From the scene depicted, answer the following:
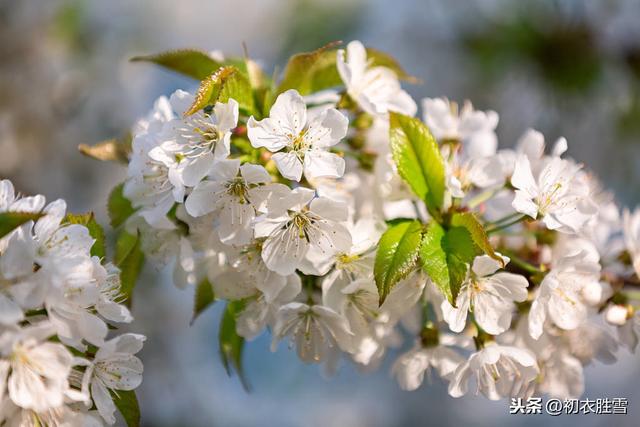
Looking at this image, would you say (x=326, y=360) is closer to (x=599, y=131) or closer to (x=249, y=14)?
(x=599, y=131)

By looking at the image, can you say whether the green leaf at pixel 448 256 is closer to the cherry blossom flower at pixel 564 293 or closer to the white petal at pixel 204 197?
the cherry blossom flower at pixel 564 293

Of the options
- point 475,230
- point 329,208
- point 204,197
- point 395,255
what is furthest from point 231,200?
point 475,230

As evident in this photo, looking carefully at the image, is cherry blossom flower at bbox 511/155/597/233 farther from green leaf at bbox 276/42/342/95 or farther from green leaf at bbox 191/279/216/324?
green leaf at bbox 191/279/216/324

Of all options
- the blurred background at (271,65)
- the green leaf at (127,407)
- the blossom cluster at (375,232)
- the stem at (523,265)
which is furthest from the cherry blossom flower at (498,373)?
the blurred background at (271,65)

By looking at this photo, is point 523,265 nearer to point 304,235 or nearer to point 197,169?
point 304,235

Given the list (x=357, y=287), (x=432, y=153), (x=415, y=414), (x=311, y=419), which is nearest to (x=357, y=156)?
(x=432, y=153)

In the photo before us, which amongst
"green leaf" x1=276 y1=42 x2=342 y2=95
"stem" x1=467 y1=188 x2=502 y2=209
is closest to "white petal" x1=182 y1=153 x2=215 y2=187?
"green leaf" x1=276 y1=42 x2=342 y2=95
